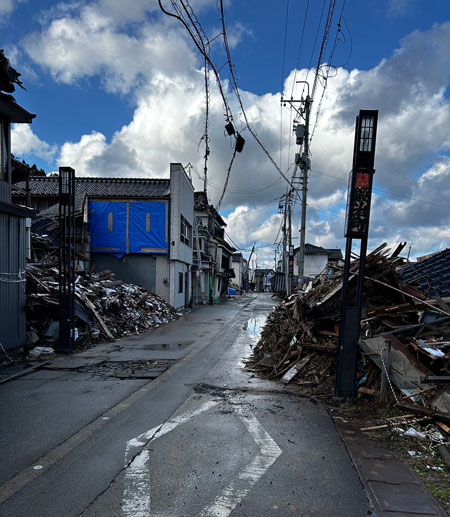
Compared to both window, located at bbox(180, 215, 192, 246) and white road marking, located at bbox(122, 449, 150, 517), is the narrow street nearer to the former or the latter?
white road marking, located at bbox(122, 449, 150, 517)

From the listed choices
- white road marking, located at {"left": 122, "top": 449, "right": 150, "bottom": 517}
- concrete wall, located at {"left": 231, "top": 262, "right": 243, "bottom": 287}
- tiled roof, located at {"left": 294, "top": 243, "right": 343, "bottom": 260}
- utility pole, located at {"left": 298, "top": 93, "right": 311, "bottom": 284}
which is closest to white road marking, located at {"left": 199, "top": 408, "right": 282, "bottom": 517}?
white road marking, located at {"left": 122, "top": 449, "right": 150, "bottom": 517}

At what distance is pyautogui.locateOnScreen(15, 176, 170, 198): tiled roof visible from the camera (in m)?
25.8

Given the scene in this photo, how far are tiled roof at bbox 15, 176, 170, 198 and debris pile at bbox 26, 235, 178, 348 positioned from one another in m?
8.62

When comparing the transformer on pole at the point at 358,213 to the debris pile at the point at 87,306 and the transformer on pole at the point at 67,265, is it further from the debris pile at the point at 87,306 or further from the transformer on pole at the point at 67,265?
the debris pile at the point at 87,306

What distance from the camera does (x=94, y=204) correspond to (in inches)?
901

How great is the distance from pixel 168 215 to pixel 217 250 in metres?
22.1

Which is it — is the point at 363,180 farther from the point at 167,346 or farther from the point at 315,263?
the point at 315,263

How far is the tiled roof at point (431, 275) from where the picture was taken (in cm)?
903

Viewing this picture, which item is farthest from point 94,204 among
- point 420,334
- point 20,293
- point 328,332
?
point 420,334

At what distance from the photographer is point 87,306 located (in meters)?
12.9

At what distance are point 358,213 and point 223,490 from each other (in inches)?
180

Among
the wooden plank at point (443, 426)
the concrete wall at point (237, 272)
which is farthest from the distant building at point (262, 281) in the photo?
the wooden plank at point (443, 426)

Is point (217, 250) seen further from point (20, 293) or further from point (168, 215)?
point (20, 293)

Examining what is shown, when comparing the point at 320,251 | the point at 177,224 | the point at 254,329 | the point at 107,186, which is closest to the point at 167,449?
the point at 254,329
